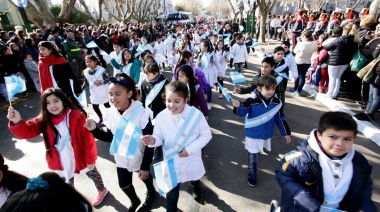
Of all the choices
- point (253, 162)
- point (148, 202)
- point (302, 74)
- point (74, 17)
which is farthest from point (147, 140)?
point (74, 17)

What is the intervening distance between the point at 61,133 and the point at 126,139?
0.77 meters

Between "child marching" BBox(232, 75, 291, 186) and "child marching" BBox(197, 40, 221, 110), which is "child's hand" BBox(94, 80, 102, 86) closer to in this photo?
"child marching" BBox(197, 40, 221, 110)

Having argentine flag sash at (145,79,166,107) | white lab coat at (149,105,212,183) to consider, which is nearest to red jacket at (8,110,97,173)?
white lab coat at (149,105,212,183)

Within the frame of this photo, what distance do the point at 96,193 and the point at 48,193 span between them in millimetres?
2327

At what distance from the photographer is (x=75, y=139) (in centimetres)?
242

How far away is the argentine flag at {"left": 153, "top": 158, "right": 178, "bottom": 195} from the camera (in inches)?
83.3

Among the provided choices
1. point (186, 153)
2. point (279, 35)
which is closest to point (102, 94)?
point (186, 153)

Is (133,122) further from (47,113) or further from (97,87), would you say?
(97,87)

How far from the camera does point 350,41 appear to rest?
5.20m

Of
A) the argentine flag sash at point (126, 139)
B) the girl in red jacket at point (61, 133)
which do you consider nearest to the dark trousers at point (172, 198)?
the argentine flag sash at point (126, 139)

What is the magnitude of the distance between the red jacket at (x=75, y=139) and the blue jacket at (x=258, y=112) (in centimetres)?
179

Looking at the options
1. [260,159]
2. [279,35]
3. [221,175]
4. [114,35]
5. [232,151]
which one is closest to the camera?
[221,175]

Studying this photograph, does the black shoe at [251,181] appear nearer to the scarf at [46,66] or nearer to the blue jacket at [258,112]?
the blue jacket at [258,112]

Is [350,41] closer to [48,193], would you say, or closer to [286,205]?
[286,205]
